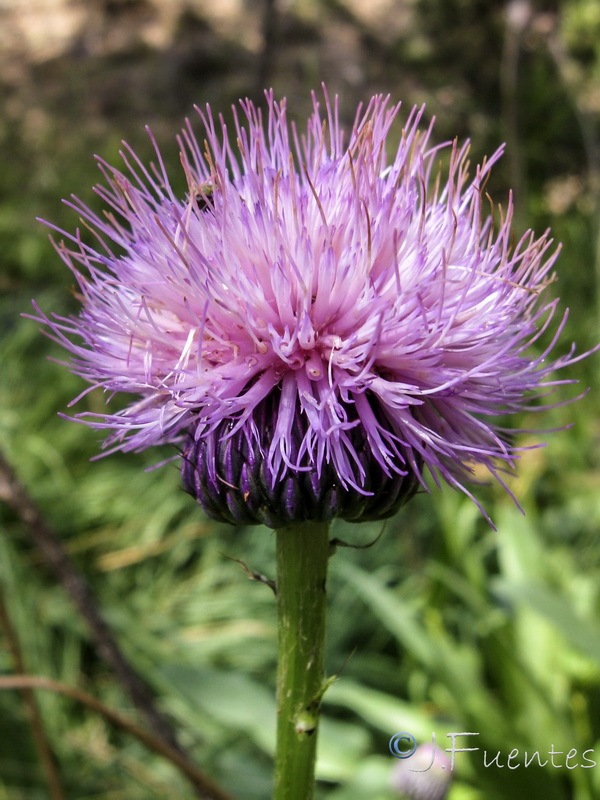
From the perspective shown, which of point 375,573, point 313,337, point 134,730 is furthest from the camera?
point 375,573

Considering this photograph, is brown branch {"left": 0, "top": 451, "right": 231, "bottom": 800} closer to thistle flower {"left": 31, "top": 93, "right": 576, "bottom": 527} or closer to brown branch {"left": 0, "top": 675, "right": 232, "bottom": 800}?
brown branch {"left": 0, "top": 675, "right": 232, "bottom": 800}

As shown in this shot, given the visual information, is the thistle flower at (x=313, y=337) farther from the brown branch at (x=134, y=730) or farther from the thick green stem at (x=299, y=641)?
the brown branch at (x=134, y=730)

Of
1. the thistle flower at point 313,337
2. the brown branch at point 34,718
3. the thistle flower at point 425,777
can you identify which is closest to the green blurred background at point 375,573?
the brown branch at point 34,718

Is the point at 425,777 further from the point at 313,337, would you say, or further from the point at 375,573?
the point at 375,573

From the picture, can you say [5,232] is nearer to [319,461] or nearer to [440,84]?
[440,84]

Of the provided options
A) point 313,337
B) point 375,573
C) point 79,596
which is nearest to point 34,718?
point 79,596
